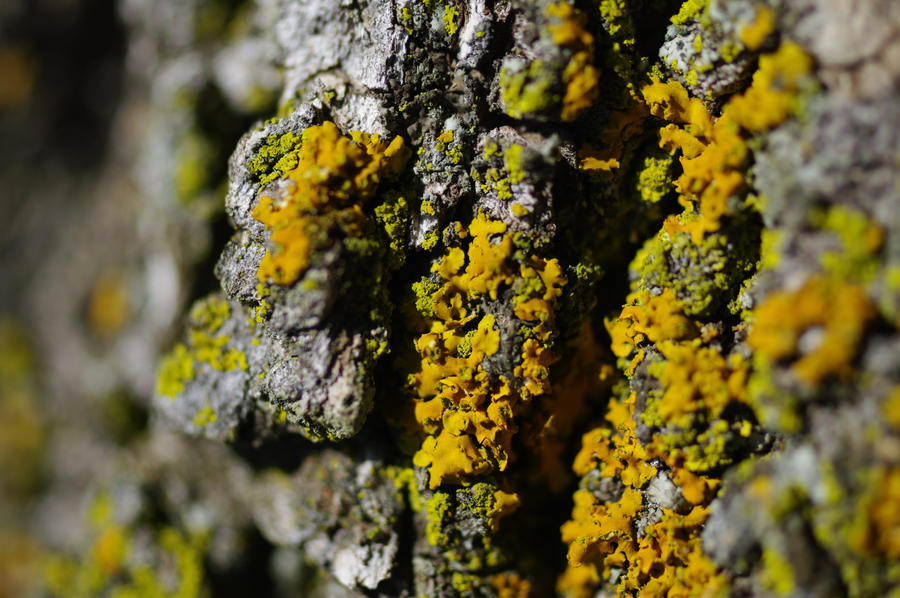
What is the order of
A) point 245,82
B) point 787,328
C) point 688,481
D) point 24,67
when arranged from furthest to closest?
1. point 24,67
2. point 245,82
3. point 688,481
4. point 787,328

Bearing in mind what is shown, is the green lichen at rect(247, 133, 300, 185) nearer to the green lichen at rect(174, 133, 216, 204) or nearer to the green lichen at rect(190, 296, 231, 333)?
the green lichen at rect(190, 296, 231, 333)

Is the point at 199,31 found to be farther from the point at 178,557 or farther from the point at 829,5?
the point at 829,5

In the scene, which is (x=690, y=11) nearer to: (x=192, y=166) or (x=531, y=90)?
(x=531, y=90)

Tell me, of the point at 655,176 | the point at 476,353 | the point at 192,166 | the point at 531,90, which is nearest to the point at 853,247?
the point at 655,176

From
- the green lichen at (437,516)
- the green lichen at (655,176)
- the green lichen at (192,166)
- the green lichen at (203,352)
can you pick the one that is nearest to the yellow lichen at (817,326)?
the green lichen at (655,176)

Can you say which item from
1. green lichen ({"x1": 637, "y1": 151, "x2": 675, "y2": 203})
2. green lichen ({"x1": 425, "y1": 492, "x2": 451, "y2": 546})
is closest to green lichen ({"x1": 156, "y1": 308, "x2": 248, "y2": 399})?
green lichen ({"x1": 425, "y1": 492, "x2": 451, "y2": 546})

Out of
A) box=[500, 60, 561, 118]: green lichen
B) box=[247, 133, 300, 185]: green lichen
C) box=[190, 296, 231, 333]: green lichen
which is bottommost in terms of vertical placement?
box=[190, 296, 231, 333]: green lichen

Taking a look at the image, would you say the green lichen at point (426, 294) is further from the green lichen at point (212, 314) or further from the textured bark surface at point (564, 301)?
the green lichen at point (212, 314)

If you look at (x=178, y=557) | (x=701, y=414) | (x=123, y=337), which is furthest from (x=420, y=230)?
(x=123, y=337)

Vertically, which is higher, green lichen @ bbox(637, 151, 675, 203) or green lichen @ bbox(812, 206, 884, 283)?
green lichen @ bbox(637, 151, 675, 203)

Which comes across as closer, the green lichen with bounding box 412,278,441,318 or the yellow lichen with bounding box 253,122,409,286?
the yellow lichen with bounding box 253,122,409,286

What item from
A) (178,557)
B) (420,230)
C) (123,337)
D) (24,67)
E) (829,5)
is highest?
(24,67)
